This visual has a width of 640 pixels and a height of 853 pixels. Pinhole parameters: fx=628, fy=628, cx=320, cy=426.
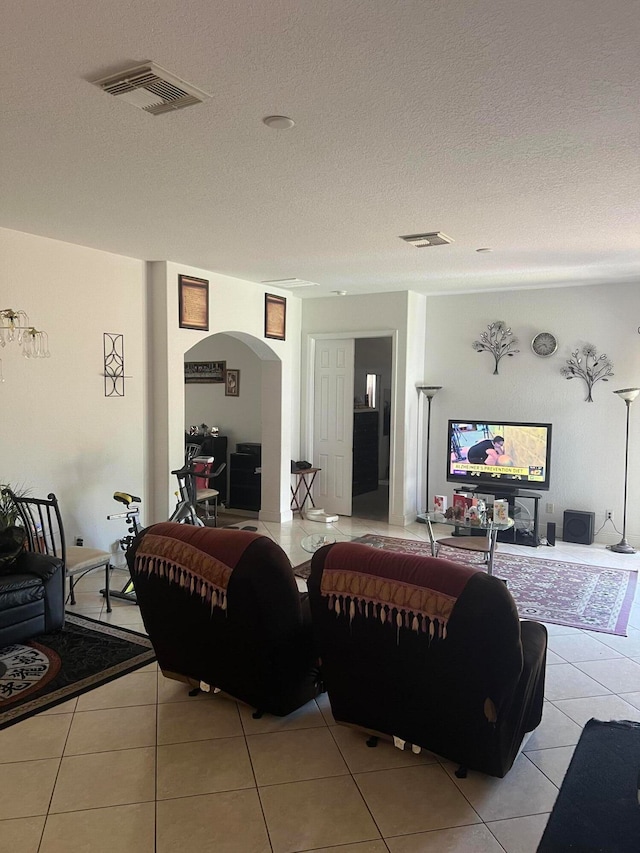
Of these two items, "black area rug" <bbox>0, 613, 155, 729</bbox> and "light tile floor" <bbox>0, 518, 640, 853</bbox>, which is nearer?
"light tile floor" <bbox>0, 518, 640, 853</bbox>

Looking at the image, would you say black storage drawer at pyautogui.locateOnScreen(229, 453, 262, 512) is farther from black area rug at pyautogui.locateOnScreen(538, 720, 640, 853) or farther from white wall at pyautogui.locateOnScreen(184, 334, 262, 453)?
black area rug at pyautogui.locateOnScreen(538, 720, 640, 853)

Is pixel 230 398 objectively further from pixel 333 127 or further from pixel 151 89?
pixel 151 89

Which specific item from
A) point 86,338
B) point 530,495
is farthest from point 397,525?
point 86,338

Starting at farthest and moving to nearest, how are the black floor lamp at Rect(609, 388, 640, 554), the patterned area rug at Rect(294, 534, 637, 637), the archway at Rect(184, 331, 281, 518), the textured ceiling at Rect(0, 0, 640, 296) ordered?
the archway at Rect(184, 331, 281, 518)
the black floor lamp at Rect(609, 388, 640, 554)
the patterned area rug at Rect(294, 534, 637, 637)
the textured ceiling at Rect(0, 0, 640, 296)

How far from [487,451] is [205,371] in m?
4.03

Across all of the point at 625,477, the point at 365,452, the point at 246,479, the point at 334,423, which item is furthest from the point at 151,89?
the point at 365,452

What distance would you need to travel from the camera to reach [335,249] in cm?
515

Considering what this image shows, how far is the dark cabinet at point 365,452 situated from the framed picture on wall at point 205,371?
7.05 feet

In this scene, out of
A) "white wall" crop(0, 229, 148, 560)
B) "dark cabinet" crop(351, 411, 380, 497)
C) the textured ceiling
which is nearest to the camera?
the textured ceiling

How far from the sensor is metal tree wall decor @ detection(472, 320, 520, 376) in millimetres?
7203

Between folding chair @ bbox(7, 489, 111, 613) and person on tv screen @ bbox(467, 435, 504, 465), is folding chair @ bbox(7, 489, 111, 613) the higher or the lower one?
the lower one

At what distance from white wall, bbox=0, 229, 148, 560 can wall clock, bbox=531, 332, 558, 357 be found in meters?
4.22

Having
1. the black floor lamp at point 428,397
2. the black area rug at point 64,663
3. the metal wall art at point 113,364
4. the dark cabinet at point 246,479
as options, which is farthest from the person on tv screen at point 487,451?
the black area rug at point 64,663

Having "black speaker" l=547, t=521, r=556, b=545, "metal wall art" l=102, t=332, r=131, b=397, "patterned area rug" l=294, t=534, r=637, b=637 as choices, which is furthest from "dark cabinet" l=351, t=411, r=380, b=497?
"metal wall art" l=102, t=332, r=131, b=397
